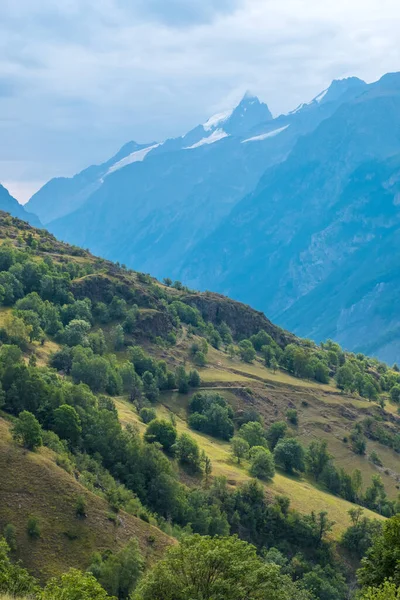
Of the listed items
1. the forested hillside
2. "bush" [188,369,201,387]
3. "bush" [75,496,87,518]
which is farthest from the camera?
"bush" [188,369,201,387]

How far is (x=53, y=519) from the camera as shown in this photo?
7369 cm

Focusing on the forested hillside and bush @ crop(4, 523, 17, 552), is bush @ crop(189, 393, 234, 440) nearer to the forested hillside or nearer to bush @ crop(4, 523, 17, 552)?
the forested hillside

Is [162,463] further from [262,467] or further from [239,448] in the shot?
[239,448]

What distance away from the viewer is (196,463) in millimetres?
120125

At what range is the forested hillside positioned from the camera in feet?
185

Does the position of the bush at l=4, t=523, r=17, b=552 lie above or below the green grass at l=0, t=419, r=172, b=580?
below

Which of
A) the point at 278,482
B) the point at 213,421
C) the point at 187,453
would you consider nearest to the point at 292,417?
the point at 213,421

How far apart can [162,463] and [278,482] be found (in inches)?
1263

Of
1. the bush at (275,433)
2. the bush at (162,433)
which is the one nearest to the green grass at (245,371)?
the bush at (275,433)

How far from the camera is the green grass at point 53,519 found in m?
69.1

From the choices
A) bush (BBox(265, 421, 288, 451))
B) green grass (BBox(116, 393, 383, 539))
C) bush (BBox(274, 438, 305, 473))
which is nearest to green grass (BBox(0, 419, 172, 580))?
green grass (BBox(116, 393, 383, 539))

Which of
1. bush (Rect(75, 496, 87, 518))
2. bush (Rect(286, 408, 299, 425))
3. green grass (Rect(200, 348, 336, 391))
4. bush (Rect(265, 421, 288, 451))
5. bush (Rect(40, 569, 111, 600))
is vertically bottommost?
bush (Rect(40, 569, 111, 600))

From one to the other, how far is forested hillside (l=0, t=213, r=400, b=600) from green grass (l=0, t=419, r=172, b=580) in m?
0.19

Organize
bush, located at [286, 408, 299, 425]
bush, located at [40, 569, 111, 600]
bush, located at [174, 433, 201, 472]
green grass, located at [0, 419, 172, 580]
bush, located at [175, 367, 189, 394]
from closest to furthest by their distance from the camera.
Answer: bush, located at [40, 569, 111, 600] < green grass, located at [0, 419, 172, 580] < bush, located at [174, 433, 201, 472] < bush, located at [175, 367, 189, 394] < bush, located at [286, 408, 299, 425]
